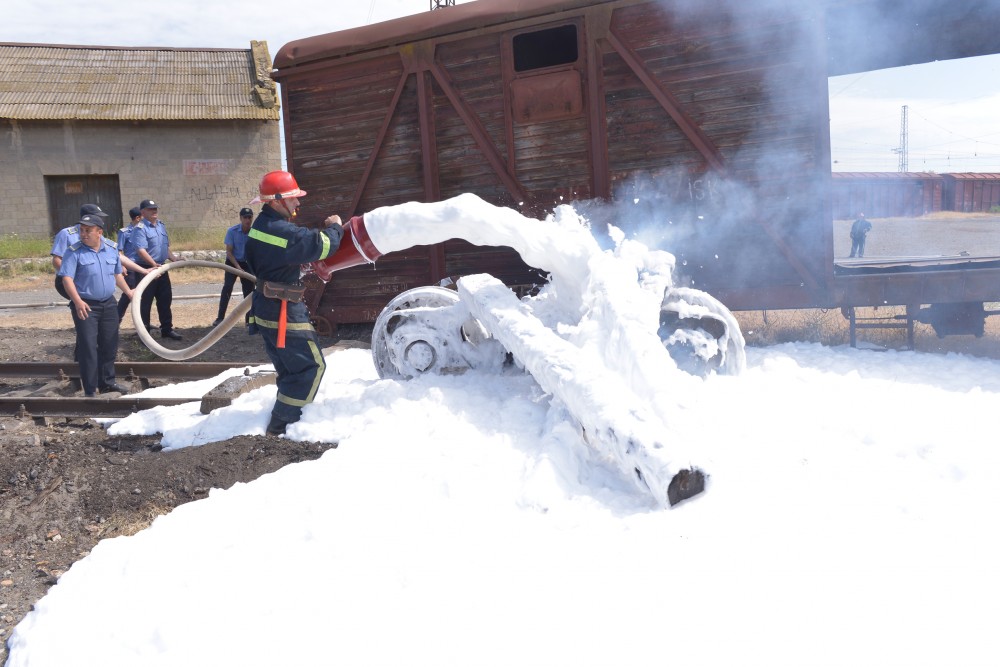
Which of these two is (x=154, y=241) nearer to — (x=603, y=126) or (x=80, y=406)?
(x=80, y=406)

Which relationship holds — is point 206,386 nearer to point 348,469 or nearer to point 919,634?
point 348,469

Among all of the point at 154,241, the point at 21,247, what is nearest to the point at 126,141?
the point at 21,247

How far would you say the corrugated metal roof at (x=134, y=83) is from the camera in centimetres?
1967

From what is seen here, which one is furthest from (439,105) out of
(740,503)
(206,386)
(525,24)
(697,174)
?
(740,503)

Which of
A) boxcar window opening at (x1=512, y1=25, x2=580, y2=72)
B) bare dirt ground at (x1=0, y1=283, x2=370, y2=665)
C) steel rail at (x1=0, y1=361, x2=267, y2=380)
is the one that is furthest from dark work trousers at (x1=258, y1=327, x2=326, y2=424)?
boxcar window opening at (x1=512, y1=25, x2=580, y2=72)

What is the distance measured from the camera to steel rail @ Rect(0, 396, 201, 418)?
6234 mm

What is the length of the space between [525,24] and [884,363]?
4769 millimetres

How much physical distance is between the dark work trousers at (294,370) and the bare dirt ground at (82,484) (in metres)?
0.29

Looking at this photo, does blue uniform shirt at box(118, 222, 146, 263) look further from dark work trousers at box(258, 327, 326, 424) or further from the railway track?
dark work trousers at box(258, 327, 326, 424)

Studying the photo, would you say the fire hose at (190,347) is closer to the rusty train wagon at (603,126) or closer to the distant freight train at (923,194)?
the rusty train wagon at (603,126)

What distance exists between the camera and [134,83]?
20984 mm

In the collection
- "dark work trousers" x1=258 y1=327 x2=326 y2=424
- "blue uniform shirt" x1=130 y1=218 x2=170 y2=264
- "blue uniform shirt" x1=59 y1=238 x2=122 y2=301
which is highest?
"blue uniform shirt" x1=130 y1=218 x2=170 y2=264

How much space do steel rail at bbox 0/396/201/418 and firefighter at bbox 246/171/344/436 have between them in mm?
A: 1433

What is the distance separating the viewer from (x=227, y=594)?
118 inches
